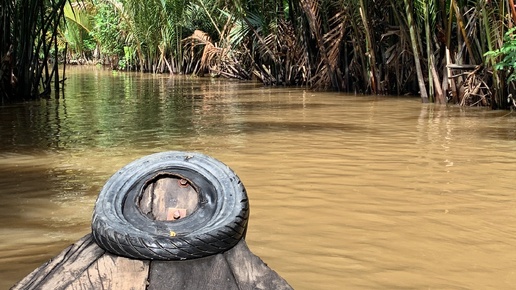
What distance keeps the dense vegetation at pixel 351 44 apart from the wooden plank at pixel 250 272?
611cm

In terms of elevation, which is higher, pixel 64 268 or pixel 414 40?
pixel 414 40

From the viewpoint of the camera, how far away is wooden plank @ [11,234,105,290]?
169 centimetres

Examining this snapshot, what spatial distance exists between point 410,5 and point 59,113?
541 centimetres

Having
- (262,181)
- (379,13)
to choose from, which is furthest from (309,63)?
(262,181)

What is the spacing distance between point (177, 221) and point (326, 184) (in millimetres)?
2426

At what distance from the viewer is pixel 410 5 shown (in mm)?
10039

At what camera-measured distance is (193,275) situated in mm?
1769

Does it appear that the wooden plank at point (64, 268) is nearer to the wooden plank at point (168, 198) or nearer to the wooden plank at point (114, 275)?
the wooden plank at point (114, 275)

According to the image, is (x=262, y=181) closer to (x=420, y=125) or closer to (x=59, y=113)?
(x=420, y=125)

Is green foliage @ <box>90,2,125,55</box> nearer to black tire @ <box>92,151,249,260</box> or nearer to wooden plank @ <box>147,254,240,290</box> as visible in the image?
black tire @ <box>92,151,249,260</box>

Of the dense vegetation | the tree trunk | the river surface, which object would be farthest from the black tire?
the tree trunk

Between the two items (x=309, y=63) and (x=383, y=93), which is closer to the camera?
(x=383, y=93)

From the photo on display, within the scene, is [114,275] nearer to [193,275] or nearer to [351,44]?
[193,275]

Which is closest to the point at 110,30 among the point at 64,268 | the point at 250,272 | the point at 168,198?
the point at 168,198
